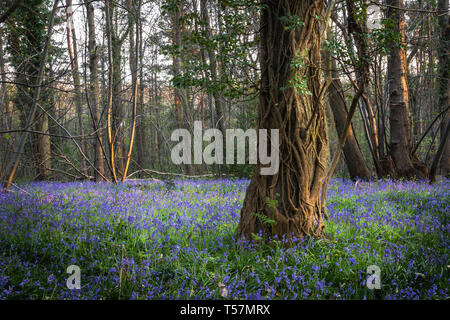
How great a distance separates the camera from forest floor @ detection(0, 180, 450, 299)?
2809mm

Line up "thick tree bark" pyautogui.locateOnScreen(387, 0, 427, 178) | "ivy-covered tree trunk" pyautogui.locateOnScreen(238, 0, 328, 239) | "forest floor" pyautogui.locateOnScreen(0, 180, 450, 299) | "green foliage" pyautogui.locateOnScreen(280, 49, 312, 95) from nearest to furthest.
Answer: "forest floor" pyautogui.locateOnScreen(0, 180, 450, 299)
"green foliage" pyautogui.locateOnScreen(280, 49, 312, 95)
"ivy-covered tree trunk" pyautogui.locateOnScreen(238, 0, 328, 239)
"thick tree bark" pyautogui.locateOnScreen(387, 0, 427, 178)

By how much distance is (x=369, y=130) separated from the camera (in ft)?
32.6

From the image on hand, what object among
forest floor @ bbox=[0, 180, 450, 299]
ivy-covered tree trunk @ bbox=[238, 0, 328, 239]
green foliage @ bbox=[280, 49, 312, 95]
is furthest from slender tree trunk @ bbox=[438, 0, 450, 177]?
green foliage @ bbox=[280, 49, 312, 95]

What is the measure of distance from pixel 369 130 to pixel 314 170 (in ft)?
23.5

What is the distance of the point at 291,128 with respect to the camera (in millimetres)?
3799

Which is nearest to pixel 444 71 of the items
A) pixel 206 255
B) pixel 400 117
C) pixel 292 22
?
pixel 400 117

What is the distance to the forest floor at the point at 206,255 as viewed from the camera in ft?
9.21

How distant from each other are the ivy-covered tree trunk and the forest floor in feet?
1.08

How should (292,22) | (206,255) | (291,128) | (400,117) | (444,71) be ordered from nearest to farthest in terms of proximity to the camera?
(206,255) < (292,22) < (291,128) < (400,117) < (444,71)

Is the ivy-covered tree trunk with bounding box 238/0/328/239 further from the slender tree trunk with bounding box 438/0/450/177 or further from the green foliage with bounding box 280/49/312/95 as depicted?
the slender tree trunk with bounding box 438/0/450/177

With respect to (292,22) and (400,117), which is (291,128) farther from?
(400,117)

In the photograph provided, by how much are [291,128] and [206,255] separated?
190 cm
